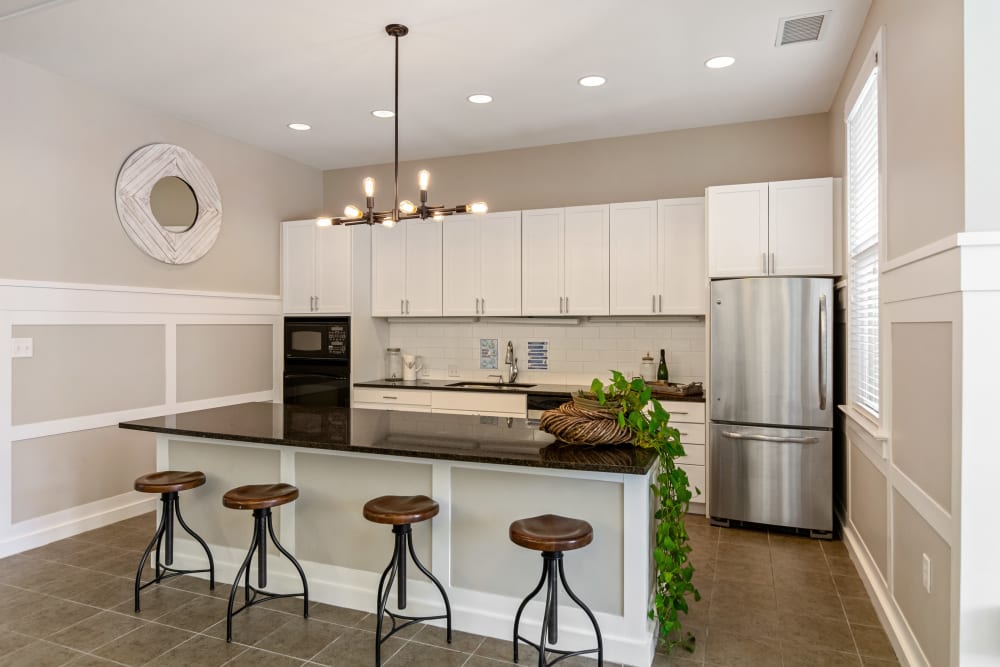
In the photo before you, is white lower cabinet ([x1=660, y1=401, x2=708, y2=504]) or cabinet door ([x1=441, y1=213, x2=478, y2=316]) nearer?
white lower cabinet ([x1=660, y1=401, x2=708, y2=504])

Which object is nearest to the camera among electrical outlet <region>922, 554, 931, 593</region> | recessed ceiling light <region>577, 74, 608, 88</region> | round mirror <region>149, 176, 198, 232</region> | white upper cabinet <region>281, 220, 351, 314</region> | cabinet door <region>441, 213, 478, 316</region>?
electrical outlet <region>922, 554, 931, 593</region>

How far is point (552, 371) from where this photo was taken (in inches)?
212

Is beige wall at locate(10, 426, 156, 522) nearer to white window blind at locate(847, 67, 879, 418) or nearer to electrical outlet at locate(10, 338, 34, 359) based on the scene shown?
electrical outlet at locate(10, 338, 34, 359)

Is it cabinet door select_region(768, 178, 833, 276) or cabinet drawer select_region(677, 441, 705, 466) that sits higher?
cabinet door select_region(768, 178, 833, 276)

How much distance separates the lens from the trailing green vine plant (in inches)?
96.7

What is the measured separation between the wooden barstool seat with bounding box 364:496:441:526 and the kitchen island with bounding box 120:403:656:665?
18cm

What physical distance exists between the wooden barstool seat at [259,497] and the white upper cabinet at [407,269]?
2.80 meters

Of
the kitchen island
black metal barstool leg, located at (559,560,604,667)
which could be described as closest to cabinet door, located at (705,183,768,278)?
the kitchen island

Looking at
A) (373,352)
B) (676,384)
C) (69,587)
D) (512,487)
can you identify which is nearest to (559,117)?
(676,384)

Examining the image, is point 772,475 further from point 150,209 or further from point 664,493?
point 150,209

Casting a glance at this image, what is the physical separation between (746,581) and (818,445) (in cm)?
116

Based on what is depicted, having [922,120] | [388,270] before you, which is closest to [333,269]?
[388,270]

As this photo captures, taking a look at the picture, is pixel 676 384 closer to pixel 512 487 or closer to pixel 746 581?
pixel 746 581

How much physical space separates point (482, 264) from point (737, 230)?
2040 millimetres
